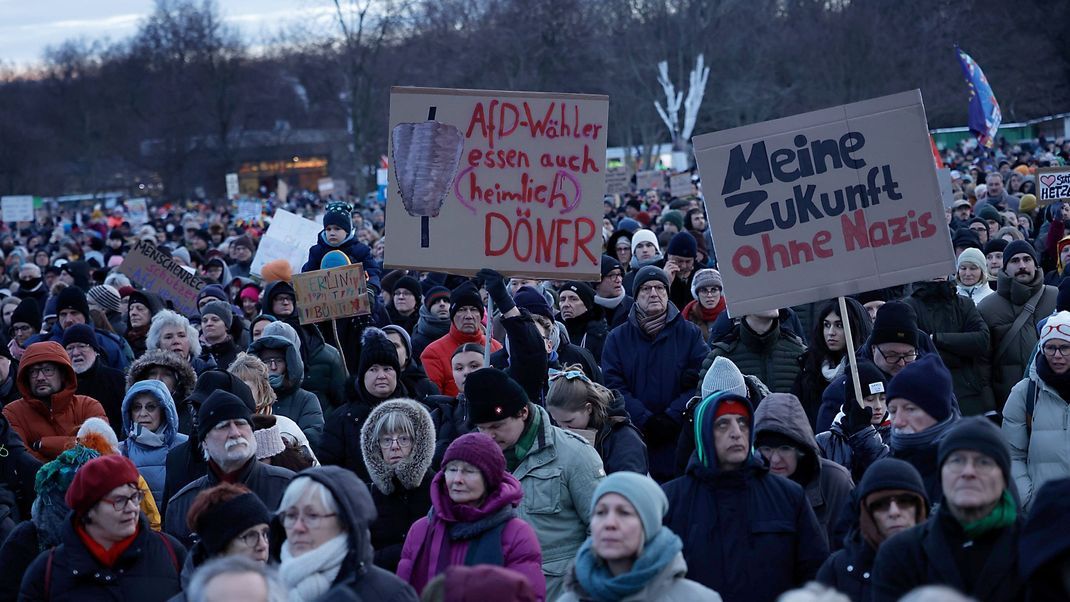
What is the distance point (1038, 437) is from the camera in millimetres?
6305

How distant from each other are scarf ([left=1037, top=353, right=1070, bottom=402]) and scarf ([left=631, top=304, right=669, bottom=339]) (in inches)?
81.3

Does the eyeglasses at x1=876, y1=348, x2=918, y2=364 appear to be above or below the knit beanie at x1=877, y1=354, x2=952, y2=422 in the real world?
above

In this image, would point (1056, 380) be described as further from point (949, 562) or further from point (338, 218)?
point (338, 218)

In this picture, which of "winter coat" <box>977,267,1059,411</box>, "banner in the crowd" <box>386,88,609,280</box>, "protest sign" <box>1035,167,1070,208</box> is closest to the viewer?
"banner in the crowd" <box>386,88,609,280</box>

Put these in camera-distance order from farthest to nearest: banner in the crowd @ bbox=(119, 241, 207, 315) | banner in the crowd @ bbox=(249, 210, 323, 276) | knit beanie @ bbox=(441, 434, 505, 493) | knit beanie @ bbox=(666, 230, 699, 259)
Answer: banner in the crowd @ bbox=(249, 210, 323, 276), banner in the crowd @ bbox=(119, 241, 207, 315), knit beanie @ bbox=(666, 230, 699, 259), knit beanie @ bbox=(441, 434, 505, 493)

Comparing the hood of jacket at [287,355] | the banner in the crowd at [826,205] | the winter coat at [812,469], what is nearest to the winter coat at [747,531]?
the winter coat at [812,469]

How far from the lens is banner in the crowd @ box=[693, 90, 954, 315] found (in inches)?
266

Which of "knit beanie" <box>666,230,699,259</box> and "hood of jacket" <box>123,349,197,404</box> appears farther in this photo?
"knit beanie" <box>666,230,699,259</box>

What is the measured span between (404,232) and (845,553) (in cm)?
327

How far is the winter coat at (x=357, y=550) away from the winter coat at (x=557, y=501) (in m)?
1.10

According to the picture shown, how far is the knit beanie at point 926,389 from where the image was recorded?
5184 mm

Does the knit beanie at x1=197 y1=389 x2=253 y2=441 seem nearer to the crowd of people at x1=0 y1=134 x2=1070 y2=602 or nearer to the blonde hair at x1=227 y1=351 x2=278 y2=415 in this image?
the crowd of people at x1=0 y1=134 x2=1070 y2=602

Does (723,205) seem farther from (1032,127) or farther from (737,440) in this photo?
(1032,127)

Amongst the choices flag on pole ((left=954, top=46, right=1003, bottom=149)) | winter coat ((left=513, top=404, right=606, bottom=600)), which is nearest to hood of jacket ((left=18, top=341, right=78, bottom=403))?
winter coat ((left=513, top=404, right=606, bottom=600))
